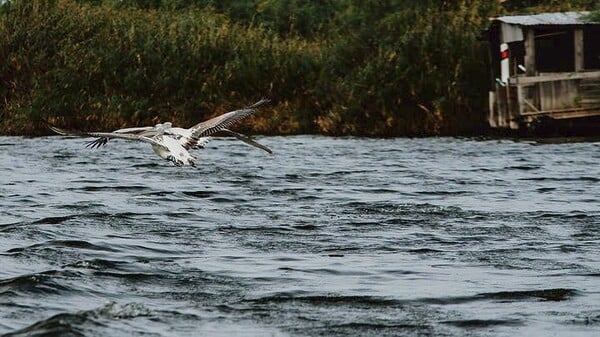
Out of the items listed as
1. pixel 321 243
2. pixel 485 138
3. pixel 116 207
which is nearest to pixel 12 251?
pixel 321 243

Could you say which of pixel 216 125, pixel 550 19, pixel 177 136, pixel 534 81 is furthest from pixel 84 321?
pixel 550 19

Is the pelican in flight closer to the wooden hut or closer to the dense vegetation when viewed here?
the wooden hut

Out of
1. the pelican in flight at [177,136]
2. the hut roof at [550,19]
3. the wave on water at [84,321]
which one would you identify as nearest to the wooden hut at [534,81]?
the hut roof at [550,19]

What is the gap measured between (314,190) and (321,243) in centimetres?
592

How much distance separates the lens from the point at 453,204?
1559 centimetres

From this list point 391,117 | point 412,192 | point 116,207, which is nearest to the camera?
point 116,207

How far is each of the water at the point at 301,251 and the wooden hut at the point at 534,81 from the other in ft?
36.6

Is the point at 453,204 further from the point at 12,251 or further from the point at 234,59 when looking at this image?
the point at 234,59

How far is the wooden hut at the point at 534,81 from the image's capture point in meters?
32.7

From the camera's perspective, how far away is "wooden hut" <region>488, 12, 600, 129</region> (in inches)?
1288

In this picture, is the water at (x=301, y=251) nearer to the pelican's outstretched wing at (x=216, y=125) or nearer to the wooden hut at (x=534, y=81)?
the pelican's outstretched wing at (x=216, y=125)

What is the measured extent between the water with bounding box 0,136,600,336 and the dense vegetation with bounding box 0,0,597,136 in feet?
41.6

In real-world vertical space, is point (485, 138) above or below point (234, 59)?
below

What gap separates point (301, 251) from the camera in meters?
11.3
